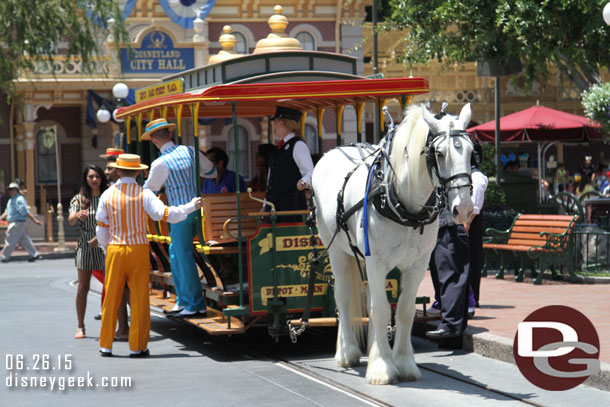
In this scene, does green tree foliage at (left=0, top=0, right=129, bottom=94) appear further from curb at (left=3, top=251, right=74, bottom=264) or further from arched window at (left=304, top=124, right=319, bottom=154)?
arched window at (left=304, top=124, right=319, bottom=154)

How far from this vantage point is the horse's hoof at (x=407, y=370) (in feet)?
26.7

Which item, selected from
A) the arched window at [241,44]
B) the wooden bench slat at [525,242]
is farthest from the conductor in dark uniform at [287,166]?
the arched window at [241,44]

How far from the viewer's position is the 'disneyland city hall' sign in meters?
32.2

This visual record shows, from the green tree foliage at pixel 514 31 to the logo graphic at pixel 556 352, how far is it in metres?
8.32

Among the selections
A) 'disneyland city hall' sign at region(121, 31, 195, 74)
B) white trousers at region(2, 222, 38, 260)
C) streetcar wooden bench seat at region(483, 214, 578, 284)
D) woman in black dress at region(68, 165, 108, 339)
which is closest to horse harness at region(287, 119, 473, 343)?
woman in black dress at region(68, 165, 108, 339)

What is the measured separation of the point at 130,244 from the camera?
9.52 m

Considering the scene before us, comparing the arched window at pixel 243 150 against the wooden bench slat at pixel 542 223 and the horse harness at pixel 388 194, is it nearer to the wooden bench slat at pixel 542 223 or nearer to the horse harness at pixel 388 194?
the wooden bench slat at pixel 542 223

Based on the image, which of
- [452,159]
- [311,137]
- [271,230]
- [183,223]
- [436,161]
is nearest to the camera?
[452,159]

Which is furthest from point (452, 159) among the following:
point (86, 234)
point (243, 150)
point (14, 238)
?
point (243, 150)

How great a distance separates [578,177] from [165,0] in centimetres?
1470

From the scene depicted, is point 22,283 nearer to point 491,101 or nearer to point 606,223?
point 606,223

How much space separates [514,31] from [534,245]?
4.21 meters

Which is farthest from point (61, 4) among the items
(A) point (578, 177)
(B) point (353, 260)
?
(B) point (353, 260)

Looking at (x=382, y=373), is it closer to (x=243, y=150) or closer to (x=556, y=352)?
(x=556, y=352)
